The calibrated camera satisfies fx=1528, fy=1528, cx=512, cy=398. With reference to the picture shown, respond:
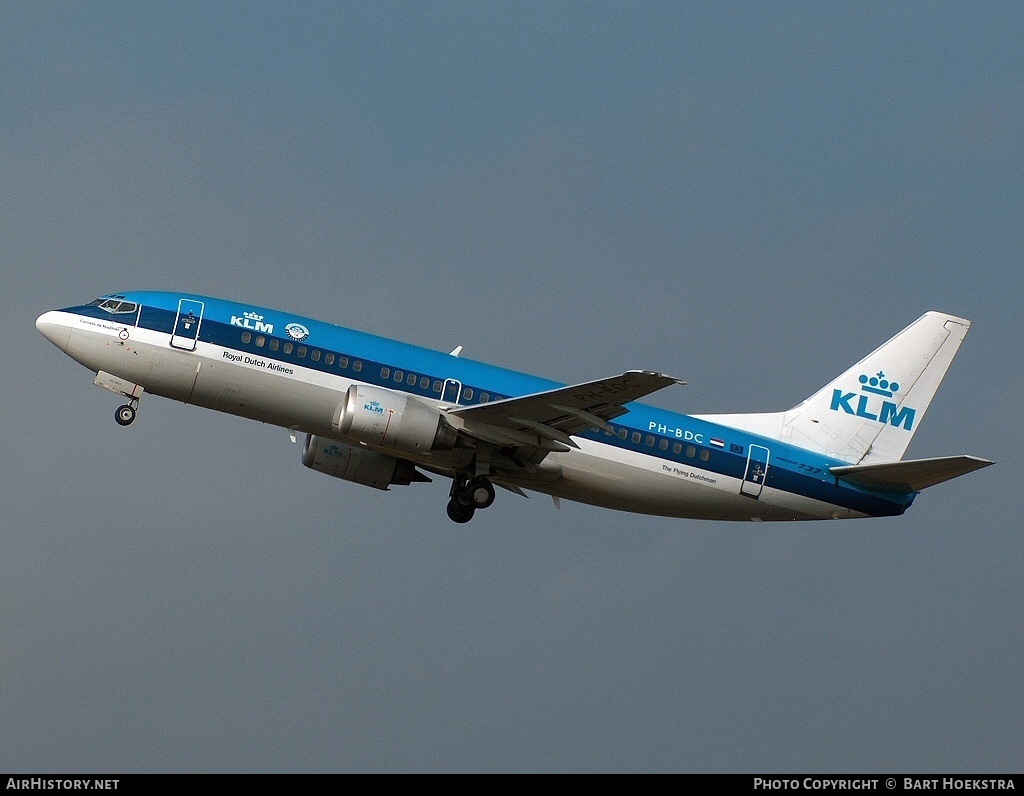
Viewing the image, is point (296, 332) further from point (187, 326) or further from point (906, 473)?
point (906, 473)

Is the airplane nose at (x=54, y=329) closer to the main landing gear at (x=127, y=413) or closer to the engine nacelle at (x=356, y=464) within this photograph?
the main landing gear at (x=127, y=413)

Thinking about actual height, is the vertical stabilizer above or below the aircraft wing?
above

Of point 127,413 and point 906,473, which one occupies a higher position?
point 906,473

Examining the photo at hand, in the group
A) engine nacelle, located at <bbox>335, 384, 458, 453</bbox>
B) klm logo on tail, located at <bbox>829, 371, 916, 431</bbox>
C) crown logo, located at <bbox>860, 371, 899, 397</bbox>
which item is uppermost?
crown logo, located at <bbox>860, 371, 899, 397</bbox>

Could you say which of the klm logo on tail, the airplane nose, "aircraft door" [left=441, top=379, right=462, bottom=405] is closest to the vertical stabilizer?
the klm logo on tail

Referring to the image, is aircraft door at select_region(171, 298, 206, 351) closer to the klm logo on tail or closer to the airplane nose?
the airplane nose

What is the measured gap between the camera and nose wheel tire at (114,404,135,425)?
43.1 m

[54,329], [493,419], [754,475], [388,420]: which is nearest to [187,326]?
[54,329]

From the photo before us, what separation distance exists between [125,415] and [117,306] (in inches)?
122

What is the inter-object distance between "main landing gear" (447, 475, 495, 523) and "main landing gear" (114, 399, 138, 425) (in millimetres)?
9769

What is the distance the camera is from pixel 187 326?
42781mm
